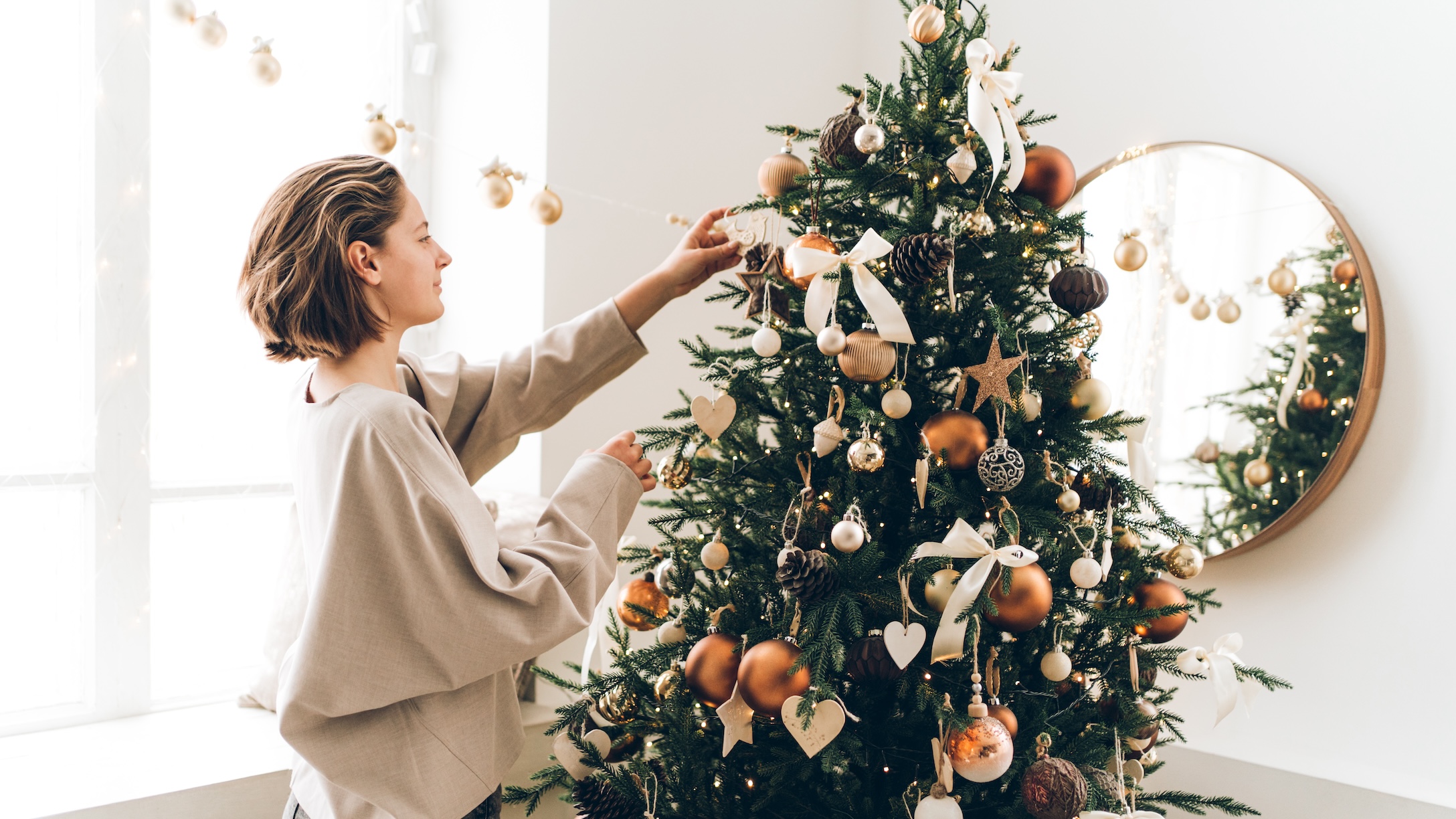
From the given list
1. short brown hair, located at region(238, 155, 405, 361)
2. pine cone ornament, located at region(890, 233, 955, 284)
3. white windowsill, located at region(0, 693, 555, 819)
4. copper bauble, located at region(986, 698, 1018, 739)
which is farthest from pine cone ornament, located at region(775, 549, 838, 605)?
white windowsill, located at region(0, 693, 555, 819)

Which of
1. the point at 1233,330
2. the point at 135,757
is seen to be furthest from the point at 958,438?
the point at 135,757

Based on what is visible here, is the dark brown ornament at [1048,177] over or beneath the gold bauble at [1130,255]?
over

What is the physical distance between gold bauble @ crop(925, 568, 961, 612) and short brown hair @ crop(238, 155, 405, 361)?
72 cm

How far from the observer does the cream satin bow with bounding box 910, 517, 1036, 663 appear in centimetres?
98

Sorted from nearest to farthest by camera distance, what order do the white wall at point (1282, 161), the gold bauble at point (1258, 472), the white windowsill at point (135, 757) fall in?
1. the white windowsill at point (135, 757)
2. the white wall at point (1282, 161)
3. the gold bauble at point (1258, 472)

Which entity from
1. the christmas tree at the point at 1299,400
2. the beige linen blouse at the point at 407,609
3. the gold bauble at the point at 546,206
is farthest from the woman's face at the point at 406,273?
the christmas tree at the point at 1299,400

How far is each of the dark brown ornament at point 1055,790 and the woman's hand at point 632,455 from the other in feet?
1.83

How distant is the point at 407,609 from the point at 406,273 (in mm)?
409

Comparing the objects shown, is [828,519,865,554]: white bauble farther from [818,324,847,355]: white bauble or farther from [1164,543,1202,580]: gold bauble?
[1164,543,1202,580]: gold bauble

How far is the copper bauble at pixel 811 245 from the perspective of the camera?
3.55 ft

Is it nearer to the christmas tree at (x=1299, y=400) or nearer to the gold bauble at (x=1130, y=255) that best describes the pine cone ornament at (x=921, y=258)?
the gold bauble at (x=1130, y=255)


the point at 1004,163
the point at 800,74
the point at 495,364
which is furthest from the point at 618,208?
the point at 1004,163

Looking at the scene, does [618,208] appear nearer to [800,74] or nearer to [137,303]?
[800,74]

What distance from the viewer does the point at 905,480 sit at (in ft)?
3.77
